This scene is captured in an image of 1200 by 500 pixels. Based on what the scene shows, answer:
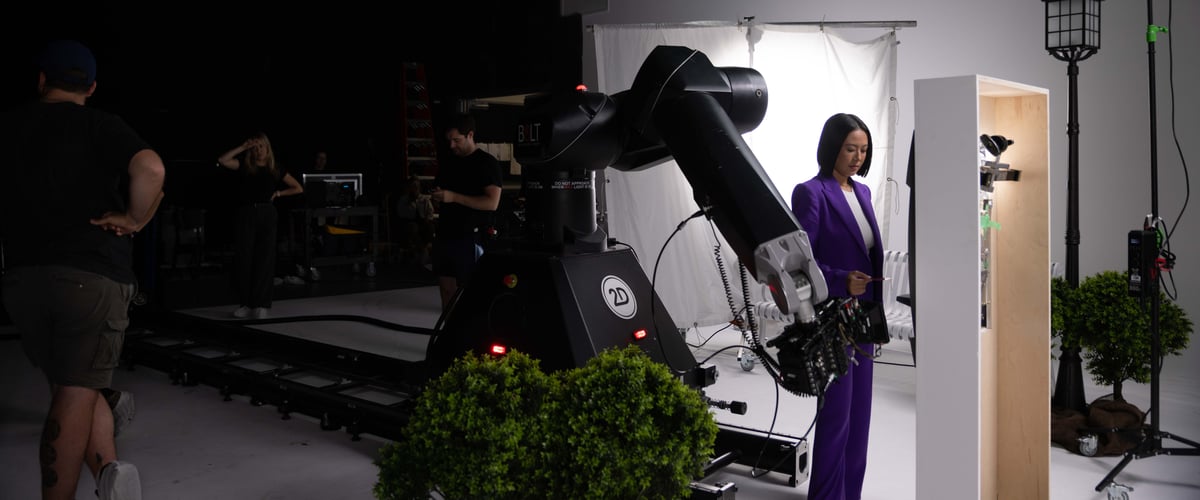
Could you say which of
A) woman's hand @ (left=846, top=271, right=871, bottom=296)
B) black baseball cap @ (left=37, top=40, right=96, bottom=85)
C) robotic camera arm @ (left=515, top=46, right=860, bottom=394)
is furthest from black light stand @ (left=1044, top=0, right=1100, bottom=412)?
black baseball cap @ (left=37, top=40, right=96, bottom=85)

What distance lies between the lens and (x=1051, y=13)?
3998mm

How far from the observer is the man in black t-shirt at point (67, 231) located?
2455mm

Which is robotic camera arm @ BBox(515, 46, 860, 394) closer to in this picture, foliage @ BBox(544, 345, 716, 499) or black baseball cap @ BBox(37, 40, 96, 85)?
foliage @ BBox(544, 345, 716, 499)

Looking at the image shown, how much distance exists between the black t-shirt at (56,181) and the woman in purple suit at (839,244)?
205cm

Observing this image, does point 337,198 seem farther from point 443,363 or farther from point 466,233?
point 443,363

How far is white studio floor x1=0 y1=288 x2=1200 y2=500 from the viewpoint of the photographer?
3221 millimetres

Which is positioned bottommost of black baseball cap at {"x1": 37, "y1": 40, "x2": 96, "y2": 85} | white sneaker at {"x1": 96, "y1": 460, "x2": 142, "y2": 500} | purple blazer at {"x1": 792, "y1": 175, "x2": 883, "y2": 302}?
white sneaker at {"x1": 96, "y1": 460, "x2": 142, "y2": 500}

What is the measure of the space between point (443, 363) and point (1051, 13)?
317 centimetres

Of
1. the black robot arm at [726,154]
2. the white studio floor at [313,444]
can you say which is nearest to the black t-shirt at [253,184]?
the white studio floor at [313,444]

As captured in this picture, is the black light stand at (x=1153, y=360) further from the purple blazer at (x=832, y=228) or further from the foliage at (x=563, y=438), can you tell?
the foliage at (x=563, y=438)

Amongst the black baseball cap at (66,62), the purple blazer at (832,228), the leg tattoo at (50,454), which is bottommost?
the leg tattoo at (50,454)

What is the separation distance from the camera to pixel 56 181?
244 cm

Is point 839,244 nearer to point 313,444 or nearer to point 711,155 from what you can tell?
point 711,155

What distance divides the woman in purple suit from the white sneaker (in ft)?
6.72
